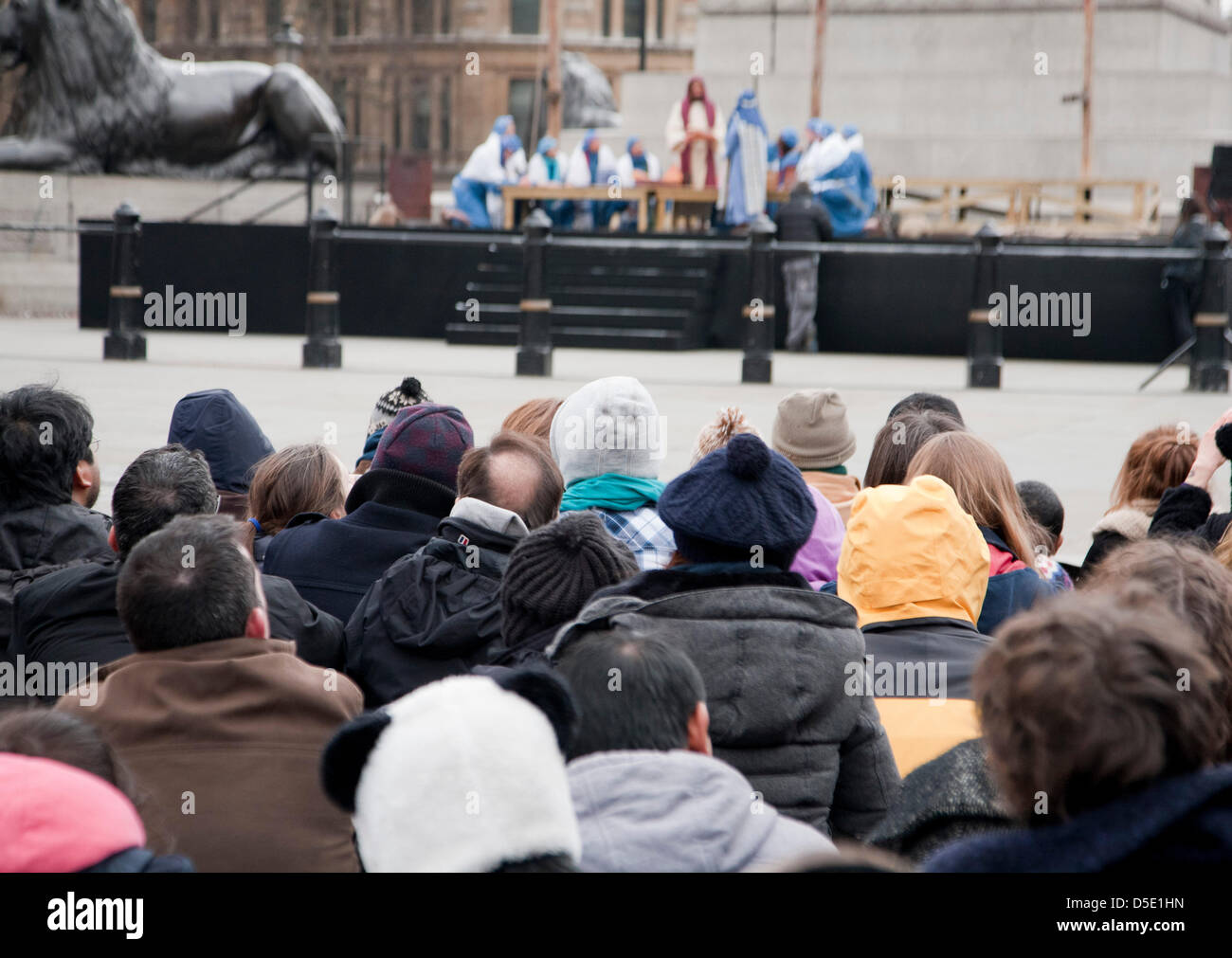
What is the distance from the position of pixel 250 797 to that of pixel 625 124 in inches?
1151

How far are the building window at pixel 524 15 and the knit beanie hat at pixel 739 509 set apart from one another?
71544 millimetres

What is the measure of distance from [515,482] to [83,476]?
55.7 inches

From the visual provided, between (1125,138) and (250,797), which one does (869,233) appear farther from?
(250,797)

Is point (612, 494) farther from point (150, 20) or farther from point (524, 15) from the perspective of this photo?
point (524, 15)

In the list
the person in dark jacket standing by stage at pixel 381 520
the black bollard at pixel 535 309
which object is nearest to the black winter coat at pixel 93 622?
the person in dark jacket standing by stage at pixel 381 520

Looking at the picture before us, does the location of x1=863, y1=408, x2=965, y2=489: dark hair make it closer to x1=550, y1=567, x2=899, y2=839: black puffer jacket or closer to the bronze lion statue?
x1=550, y1=567, x2=899, y2=839: black puffer jacket

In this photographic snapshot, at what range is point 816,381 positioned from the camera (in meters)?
15.1

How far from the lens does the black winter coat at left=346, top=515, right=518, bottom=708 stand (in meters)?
3.78

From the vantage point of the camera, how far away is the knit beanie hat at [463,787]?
6.36 ft

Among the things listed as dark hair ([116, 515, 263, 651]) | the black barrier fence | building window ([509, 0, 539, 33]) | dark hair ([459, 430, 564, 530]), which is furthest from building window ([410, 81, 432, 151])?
dark hair ([116, 515, 263, 651])

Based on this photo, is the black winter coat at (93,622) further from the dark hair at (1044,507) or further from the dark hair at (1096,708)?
the dark hair at (1044,507)

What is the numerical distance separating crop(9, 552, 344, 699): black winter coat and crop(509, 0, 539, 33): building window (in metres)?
71.2

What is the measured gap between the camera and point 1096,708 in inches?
73.9

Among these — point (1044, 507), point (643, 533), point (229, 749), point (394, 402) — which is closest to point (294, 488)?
point (643, 533)
